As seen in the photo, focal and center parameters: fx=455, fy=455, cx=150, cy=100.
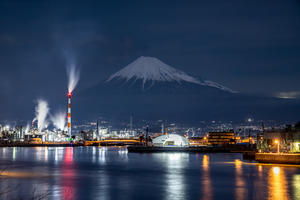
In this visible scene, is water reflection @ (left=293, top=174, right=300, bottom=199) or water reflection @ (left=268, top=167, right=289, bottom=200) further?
water reflection @ (left=293, top=174, right=300, bottom=199)

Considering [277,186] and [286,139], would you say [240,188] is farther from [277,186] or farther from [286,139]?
[286,139]

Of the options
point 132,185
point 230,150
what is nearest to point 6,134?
point 230,150

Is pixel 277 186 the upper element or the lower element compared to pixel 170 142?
lower

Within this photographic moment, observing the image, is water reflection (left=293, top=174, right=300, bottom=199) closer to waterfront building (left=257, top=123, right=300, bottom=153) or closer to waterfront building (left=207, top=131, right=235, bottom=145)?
waterfront building (left=257, top=123, right=300, bottom=153)

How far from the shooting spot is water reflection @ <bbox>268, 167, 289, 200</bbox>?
2500 centimetres

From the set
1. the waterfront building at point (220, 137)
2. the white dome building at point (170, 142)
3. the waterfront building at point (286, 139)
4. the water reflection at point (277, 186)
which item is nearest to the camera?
the water reflection at point (277, 186)

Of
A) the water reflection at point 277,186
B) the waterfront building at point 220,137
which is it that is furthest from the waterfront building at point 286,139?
the waterfront building at point 220,137

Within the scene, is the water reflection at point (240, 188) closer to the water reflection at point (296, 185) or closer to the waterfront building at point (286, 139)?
the water reflection at point (296, 185)

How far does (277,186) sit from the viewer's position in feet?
96.8

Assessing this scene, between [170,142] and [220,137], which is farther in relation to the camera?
[220,137]

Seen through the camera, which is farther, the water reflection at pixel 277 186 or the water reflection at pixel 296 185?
the water reflection at pixel 296 185

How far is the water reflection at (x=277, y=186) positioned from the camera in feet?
82.0

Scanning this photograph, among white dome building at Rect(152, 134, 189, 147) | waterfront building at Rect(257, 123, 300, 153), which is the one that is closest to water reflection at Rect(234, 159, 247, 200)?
waterfront building at Rect(257, 123, 300, 153)

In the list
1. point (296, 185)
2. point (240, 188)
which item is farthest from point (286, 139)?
point (240, 188)
